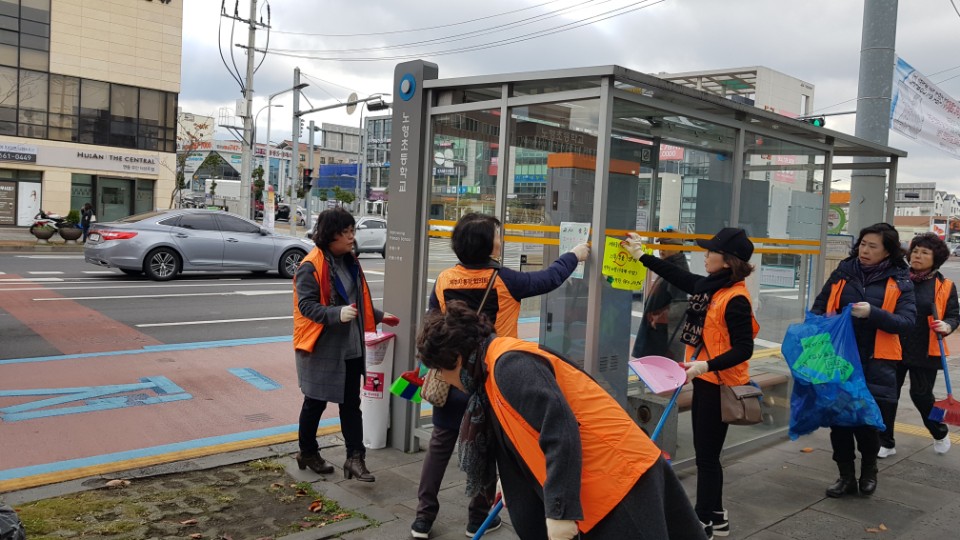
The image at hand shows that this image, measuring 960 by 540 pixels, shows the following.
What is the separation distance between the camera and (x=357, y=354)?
4.75 metres

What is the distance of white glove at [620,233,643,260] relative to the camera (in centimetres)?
461

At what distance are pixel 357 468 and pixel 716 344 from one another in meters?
2.33

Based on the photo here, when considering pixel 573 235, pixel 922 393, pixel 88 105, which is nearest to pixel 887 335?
pixel 922 393

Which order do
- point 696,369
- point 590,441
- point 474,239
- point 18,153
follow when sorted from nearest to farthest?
point 590,441 < point 696,369 < point 474,239 < point 18,153

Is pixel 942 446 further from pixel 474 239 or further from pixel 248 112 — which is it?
pixel 248 112

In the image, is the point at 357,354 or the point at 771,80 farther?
the point at 771,80

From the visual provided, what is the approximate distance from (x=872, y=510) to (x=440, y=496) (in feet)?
8.81

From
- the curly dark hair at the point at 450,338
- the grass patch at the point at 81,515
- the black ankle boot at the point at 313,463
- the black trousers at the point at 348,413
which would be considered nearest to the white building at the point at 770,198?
the black trousers at the point at 348,413

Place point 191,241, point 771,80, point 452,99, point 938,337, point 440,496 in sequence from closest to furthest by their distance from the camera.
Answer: point 440,496
point 452,99
point 938,337
point 191,241
point 771,80

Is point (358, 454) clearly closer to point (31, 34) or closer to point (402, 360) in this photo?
point (402, 360)

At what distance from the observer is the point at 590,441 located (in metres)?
2.38

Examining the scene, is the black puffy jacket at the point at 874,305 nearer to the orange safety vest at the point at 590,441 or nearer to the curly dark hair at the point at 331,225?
the orange safety vest at the point at 590,441

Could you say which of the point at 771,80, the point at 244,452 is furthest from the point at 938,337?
the point at 771,80

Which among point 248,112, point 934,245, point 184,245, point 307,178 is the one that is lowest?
point 184,245
